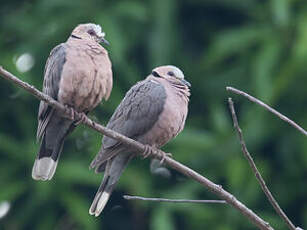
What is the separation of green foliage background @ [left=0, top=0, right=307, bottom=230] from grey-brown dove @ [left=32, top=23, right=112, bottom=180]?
1979 mm

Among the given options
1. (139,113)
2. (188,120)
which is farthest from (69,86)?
(188,120)

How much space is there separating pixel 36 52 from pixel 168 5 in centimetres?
116

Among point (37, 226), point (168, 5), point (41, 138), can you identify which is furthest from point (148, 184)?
point (41, 138)

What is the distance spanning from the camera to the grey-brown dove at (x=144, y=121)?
4941 millimetres

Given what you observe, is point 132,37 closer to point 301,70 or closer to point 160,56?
point 160,56

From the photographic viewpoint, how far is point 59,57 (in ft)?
16.5

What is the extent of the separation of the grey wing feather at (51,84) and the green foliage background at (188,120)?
6.87 feet

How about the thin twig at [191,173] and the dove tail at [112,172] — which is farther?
the dove tail at [112,172]

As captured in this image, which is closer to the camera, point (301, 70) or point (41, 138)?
point (41, 138)

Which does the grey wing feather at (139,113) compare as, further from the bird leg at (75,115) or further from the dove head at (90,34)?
the dove head at (90,34)

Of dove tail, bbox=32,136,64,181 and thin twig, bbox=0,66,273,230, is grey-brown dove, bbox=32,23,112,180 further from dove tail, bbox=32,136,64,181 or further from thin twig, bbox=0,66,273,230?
thin twig, bbox=0,66,273,230

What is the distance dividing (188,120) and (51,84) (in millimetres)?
2955

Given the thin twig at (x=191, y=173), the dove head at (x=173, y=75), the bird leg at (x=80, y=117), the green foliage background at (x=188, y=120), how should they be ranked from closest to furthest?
the thin twig at (x=191, y=173), the bird leg at (x=80, y=117), the dove head at (x=173, y=75), the green foliage background at (x=188, y=120)

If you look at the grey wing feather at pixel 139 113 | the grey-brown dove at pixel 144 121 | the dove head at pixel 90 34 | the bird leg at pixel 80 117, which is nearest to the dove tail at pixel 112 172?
the grey-brown dove at pixel 144 121
